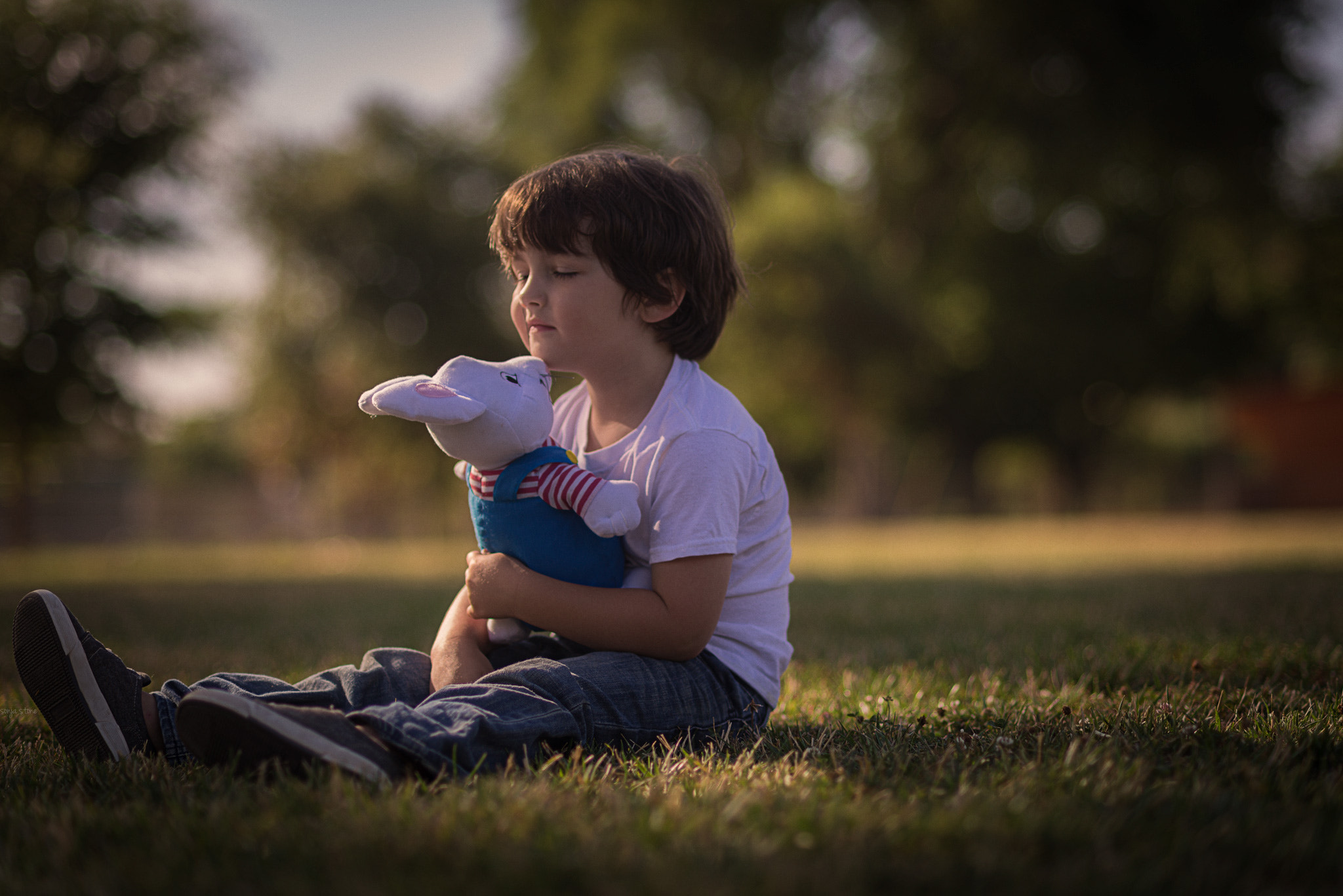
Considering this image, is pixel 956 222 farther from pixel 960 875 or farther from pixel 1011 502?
pixel 1011 502

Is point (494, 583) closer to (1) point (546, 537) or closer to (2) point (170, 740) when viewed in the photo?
(1) point (546, 537)

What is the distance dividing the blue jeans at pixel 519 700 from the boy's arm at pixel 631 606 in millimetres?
66

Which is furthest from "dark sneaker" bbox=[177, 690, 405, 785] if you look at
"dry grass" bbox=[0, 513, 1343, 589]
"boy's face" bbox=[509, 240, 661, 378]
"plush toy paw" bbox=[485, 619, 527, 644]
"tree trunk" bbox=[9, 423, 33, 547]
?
"tree trunk" bbox=[9, 423, 33, 547]

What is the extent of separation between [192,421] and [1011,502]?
41.1 metres

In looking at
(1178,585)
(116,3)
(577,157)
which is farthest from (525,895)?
(116,3)

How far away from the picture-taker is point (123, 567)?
11.1 m

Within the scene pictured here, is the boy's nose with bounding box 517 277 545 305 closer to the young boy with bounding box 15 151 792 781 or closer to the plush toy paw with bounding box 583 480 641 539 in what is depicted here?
the young boy with bounding box 15 151 792 781

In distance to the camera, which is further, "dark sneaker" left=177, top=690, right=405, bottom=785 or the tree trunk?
the tree trunk

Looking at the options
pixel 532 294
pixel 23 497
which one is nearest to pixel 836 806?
pixel 532 294

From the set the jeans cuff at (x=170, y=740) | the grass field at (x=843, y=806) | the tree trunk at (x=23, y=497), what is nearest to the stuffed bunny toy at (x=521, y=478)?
the grass field at (x=843, y=806)

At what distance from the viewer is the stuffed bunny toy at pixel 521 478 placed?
2105 mm

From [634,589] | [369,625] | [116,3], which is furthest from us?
[116,3]

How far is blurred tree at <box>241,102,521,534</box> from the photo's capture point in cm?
2230

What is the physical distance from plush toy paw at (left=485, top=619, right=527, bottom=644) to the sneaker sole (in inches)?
31.7
